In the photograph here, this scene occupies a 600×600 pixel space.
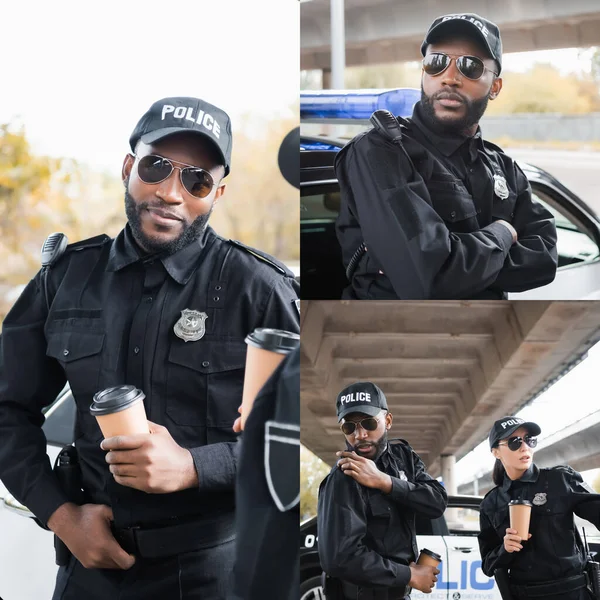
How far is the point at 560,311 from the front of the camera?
255cm

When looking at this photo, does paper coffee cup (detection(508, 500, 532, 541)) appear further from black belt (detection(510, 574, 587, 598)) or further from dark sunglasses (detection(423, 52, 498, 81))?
dark sunglasses (detection(423, 52, 498, 81))

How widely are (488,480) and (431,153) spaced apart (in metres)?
1.03

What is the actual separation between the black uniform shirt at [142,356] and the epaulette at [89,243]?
4cm

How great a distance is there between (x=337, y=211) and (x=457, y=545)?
3.61 ft

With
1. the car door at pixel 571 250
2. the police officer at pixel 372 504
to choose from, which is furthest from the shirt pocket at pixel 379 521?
the car door at pixel 571 250

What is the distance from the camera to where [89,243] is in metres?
2.57

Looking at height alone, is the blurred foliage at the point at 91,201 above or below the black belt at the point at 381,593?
above

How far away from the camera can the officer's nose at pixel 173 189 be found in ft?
7.91

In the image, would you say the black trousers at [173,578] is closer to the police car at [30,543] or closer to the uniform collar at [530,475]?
the police car at [30,543]

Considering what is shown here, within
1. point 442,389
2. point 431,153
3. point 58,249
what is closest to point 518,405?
point 442,389

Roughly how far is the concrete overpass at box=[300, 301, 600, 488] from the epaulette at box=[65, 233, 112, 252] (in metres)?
0.64

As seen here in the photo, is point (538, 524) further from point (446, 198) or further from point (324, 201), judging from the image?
point (324, 201)

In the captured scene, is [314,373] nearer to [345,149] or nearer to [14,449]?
[345,149]

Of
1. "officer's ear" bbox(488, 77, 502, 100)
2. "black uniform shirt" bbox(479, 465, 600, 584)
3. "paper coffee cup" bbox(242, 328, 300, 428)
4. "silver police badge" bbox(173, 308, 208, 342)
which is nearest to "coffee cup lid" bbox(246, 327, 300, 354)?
"paper coffee cup" bbox(242, 328, 300, 428)
